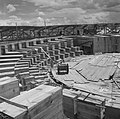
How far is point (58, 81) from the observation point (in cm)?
1386

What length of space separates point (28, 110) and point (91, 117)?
462cm

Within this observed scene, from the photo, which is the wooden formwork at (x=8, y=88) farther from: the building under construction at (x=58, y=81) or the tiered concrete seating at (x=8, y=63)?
the tiered concrete seating at (x=8, y=63)

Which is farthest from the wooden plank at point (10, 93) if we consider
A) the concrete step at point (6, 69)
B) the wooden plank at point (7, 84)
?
the concrete step at point (6, 69)

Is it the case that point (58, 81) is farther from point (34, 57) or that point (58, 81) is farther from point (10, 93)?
point (34, 57)

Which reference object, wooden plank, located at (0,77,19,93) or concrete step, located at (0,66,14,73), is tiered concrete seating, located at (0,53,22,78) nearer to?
concrete step, located at (0,66,14,73)

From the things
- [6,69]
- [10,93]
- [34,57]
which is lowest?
[6,69]

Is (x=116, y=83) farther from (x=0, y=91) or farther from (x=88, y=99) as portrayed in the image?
(x=0, y=91)

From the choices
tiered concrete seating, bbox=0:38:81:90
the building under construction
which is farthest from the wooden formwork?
tiered concrete seating, bbox=0:38:81:90

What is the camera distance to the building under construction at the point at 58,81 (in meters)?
5.74

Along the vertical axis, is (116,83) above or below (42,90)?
below

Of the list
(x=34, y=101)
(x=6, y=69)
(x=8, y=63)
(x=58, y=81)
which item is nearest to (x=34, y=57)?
(x=8, y=63)

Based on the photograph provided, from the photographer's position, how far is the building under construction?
574 centimetres

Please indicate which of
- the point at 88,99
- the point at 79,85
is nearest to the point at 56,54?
the point at 79,85

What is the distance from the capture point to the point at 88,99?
8766 mm
